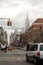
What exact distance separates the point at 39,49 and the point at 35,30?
108235 mm

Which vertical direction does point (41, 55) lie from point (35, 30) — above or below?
above

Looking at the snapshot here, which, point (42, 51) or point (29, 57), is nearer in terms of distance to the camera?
point (42, 51)

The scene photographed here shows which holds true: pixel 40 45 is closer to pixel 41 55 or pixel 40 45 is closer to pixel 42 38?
pixel 41 55

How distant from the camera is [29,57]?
2584 cm

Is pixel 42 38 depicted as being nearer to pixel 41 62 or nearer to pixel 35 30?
pixel 35 30

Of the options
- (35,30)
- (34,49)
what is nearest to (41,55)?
(34,49)

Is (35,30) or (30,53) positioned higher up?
(30,53)

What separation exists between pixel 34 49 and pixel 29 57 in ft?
7.85

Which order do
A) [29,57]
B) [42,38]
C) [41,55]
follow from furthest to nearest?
1. [42,38]
2. [29,57]
3. [41,55]

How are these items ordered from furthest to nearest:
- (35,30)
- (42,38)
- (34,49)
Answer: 1. (35,30)
2. (42,38)
3. (34,49)

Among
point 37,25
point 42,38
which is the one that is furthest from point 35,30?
point 42,38

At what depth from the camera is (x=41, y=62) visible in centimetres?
2189

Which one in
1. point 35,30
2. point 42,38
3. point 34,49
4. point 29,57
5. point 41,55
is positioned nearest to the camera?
point 41,55

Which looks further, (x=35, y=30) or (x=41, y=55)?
(x=35, y=30)
